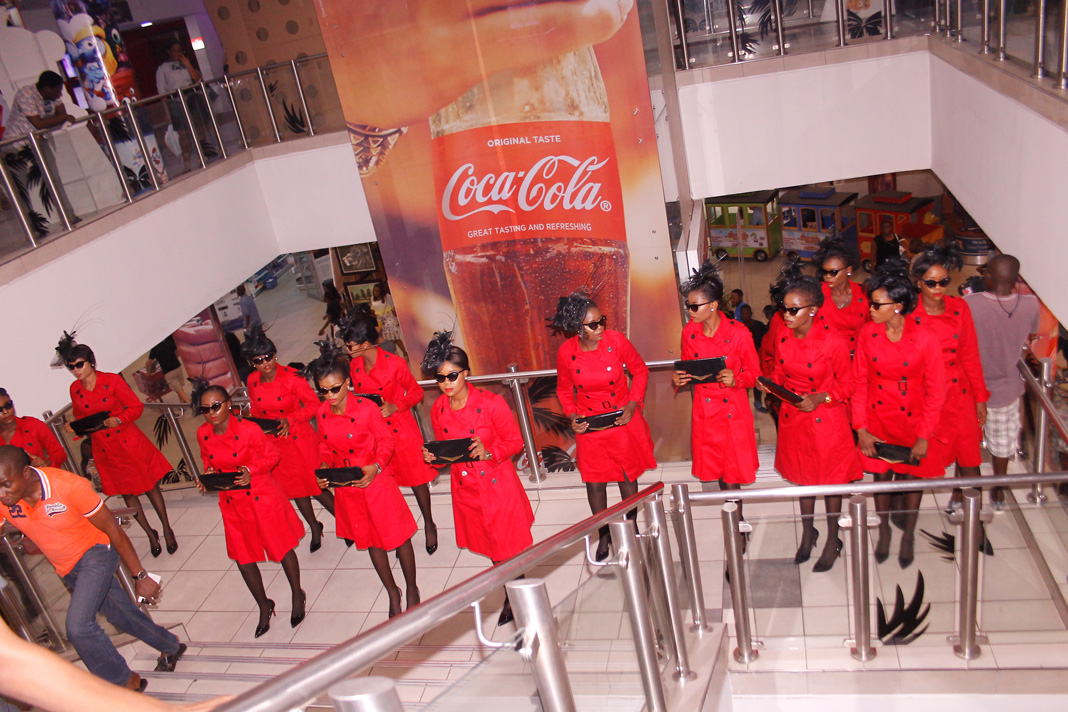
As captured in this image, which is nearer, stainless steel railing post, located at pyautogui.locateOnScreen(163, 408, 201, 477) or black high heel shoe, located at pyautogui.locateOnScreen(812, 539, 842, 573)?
black high heel shoe, located at pyautogui.locateOnScreen(812, 539, 842, 573)

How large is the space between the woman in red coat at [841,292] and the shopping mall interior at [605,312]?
713mm

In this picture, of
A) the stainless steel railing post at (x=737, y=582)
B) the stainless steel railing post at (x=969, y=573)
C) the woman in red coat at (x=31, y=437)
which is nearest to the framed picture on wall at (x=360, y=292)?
the woman in red coat at (x=31, y=437)

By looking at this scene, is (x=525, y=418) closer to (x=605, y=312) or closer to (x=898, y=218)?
(x=605, y=312)

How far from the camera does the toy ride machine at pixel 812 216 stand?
619 inches

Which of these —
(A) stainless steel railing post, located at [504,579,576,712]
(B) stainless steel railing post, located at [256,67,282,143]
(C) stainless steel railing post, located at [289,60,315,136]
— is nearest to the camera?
(A) stainless steel railing post, located at [504,579,576,712]

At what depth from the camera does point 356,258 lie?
14.1 metres

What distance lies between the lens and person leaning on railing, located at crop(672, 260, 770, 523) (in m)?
4.80

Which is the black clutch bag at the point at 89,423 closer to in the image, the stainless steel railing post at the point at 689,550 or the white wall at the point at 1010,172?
→ the stainless steel railing post at the point at 689,550

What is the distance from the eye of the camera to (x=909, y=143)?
24.0 feet

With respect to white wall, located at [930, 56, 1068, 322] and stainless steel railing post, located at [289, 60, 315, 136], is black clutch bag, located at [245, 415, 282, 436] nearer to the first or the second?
stainless steel railing post, located at [289, 60, 315, 136]

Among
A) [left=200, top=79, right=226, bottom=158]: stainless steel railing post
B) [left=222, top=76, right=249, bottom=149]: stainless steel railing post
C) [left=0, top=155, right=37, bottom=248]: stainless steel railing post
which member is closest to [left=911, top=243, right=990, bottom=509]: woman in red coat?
[left=0, top=155, right=37, bottom=248]: stainless steel railing post

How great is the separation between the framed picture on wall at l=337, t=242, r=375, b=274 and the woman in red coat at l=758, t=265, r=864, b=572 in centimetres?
1034

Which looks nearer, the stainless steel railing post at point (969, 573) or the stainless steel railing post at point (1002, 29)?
the stainless steel railing post at point (969, 573)

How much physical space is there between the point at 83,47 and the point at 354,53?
4.02m
